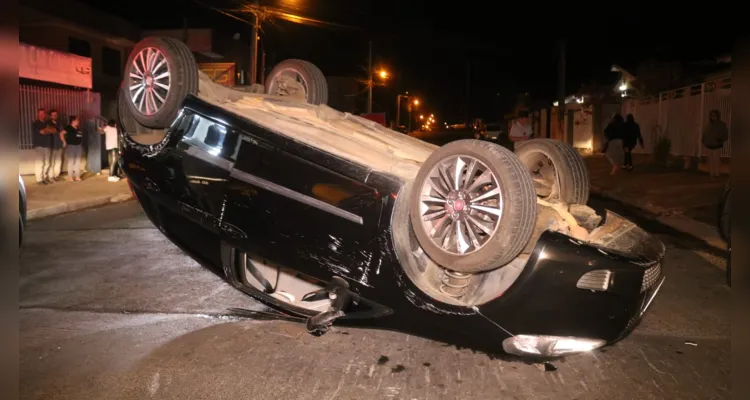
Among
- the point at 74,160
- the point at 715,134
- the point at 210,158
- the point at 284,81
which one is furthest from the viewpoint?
the point at 74,160

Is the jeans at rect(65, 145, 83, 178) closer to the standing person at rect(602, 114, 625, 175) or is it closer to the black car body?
the black car body

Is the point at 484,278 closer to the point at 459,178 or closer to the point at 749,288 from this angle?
the point at 459,178

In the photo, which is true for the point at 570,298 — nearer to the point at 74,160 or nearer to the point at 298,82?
the point at 298,82

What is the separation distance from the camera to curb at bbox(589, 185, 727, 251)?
328 inches

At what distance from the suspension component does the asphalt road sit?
0.56m

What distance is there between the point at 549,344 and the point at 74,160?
14213mm

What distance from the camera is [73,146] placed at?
1452cm

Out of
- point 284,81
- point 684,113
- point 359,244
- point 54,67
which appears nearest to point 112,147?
point 54,67

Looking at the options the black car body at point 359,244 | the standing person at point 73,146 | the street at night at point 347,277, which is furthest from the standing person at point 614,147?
the standing person at point 73,146

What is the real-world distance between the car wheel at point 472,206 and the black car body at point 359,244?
166 millimetres

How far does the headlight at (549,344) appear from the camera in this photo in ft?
11.0

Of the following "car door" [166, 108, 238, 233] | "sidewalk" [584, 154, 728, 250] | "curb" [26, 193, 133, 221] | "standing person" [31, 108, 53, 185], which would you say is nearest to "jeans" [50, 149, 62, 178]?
"standing person" [31, 108, 53, 185]

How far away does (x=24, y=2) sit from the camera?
16.4 metres

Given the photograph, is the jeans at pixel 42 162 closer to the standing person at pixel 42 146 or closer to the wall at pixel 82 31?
the standing person at pixel 42 146
